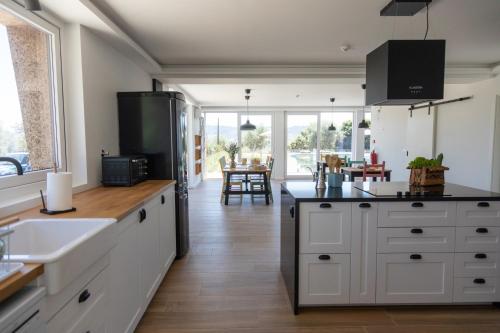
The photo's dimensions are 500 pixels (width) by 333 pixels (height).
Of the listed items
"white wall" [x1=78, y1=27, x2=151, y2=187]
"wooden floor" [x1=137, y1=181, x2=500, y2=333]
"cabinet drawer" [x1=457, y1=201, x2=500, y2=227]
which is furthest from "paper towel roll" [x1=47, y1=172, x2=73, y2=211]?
"cabinet drawer" [x1=457, y1=201, x2=500, y2=227]

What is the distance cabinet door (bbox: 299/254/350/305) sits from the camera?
231 centimetres

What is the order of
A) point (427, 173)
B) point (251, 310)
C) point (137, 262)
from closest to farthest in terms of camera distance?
1. point (137, 262)
2. point (251, 310)
3. point (427, 173)

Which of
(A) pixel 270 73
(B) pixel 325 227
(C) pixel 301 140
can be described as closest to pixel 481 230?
(B) pixel 325 227

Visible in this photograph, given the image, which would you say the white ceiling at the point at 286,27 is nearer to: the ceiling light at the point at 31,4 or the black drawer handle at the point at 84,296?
the ceiling light at the point at 31,4

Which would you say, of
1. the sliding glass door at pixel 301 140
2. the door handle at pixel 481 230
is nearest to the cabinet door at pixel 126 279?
the door handle at pixel 481 230

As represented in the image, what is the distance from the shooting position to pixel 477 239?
233cm

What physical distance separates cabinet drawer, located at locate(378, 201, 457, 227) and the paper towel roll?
2.19m

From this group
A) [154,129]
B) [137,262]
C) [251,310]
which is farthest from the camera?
[154,129]

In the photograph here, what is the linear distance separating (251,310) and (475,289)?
5.82 ft

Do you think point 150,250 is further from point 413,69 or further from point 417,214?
point 413,69

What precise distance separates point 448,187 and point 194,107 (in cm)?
703

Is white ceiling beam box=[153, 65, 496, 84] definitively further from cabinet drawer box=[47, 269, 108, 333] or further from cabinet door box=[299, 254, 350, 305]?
cabinet drawer box=[47, 269, 108, 333]

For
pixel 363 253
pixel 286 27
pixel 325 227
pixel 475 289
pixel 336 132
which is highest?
pixel 286 27

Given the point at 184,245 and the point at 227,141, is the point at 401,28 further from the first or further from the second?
the point at 227,141
